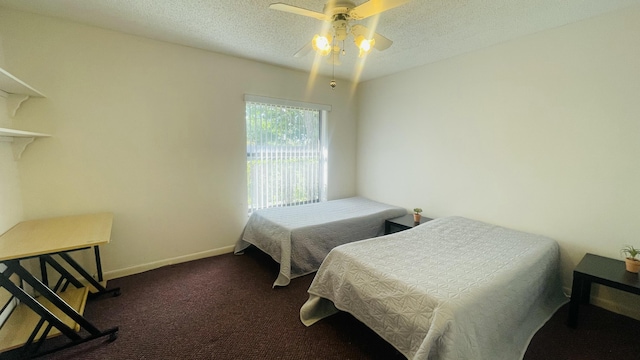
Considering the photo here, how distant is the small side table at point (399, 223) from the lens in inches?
119

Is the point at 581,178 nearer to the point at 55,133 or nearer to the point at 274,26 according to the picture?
the point at 274,26

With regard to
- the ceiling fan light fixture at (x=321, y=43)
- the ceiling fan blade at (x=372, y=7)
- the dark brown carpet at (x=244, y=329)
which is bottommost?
the dark brown carpet at (x=244, y=329)

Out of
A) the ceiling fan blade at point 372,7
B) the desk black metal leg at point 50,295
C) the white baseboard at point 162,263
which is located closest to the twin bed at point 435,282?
the white baseboard at point 162,263

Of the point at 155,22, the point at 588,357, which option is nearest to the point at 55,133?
the point at 155,22

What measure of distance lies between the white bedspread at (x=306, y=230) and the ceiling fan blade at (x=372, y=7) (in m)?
1.88

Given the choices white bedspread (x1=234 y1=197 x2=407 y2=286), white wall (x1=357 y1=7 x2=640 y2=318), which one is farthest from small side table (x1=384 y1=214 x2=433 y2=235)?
white wall (x1=357 y1=7 x2=640 y2=318)

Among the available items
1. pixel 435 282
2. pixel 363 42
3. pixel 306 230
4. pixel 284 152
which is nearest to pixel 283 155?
pixel 284 152

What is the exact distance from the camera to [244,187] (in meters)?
3.24

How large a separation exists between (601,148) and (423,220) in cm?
163

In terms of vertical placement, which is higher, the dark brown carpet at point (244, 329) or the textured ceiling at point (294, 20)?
the textured ceiling at point (294, 20)

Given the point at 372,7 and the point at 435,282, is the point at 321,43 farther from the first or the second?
the point at 435,282

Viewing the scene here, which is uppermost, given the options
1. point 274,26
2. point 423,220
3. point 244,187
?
point 274,26

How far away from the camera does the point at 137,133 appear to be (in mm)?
2549

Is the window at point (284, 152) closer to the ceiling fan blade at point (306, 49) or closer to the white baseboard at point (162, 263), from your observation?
the white baseboard at point (162, 263)
